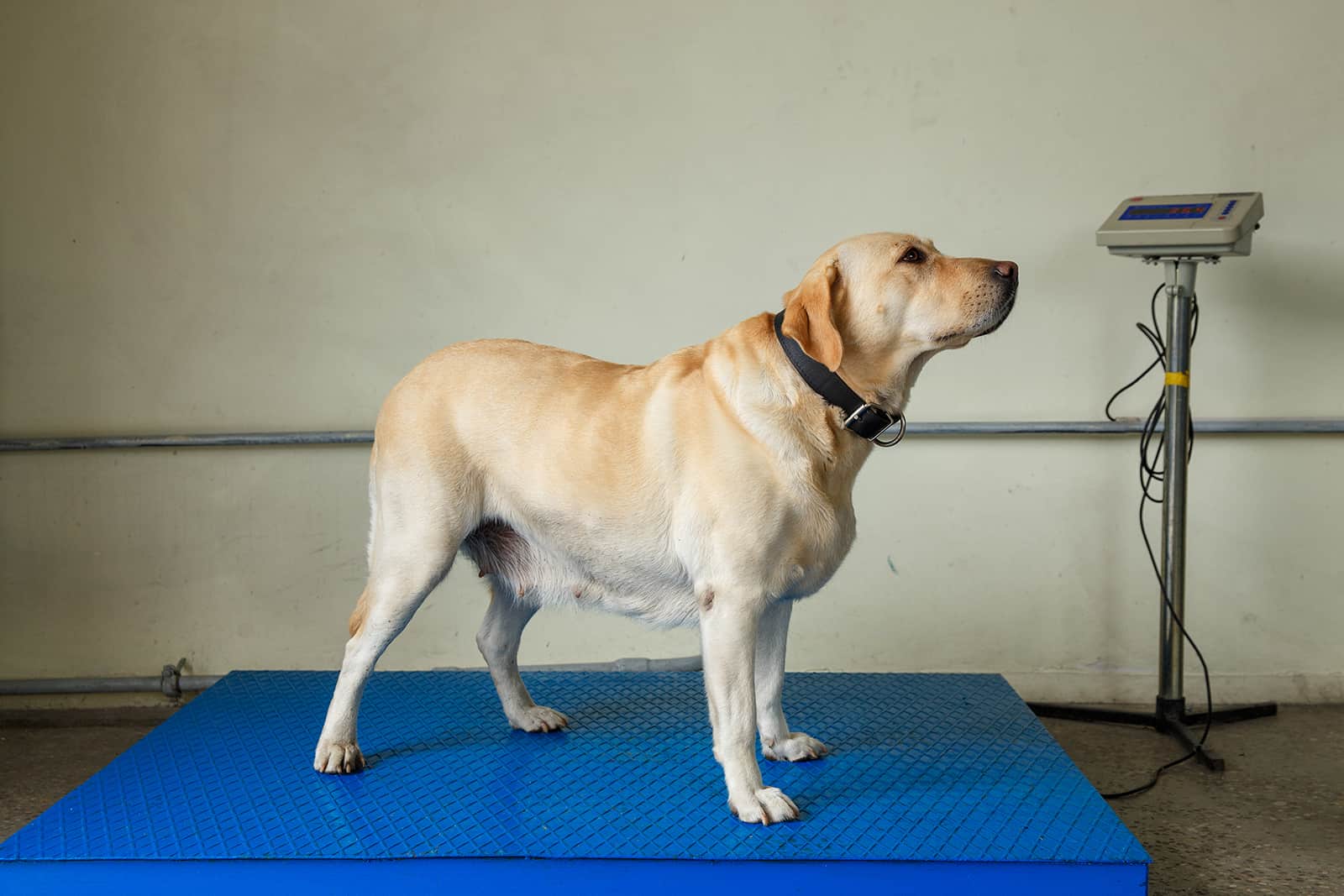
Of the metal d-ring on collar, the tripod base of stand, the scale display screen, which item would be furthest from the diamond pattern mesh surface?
the scale display screen

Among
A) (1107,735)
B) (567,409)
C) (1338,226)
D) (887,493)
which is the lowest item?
(1107,735)

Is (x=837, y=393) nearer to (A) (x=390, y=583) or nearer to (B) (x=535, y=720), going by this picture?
(A) (x=390, y=583)

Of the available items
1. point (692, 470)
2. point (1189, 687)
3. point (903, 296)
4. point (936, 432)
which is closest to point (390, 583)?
point (692, 470)

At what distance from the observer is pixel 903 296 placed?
2.46 m

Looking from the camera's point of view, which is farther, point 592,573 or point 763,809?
point 592,573

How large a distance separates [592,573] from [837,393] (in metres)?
0.72

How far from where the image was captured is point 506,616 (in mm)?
3035

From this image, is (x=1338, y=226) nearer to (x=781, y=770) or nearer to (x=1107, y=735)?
(x=1107, y=735)

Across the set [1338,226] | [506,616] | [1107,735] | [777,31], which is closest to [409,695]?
[506,616]

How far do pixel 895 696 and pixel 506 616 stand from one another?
3.93 feet

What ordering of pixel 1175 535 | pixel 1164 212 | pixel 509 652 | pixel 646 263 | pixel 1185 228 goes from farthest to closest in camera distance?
pixel 646 263, pixel 1175 535, pixel 1164 212, pixel 1185 228, pixel 509 652

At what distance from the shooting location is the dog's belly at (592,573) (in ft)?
8.63

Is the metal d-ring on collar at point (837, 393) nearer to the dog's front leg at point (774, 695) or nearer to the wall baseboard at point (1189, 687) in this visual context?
the dog's front leg at point (774, 695)

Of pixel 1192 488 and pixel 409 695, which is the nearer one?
pixel 409 695
